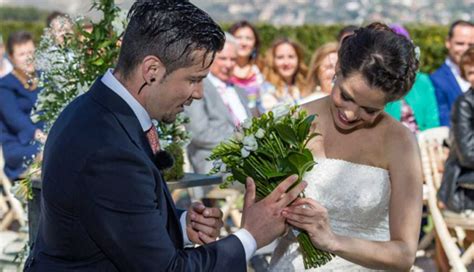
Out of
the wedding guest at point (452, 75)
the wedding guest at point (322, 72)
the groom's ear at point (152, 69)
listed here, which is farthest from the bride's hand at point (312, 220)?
the wedding guest at point (452, 75)

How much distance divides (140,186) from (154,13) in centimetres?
50

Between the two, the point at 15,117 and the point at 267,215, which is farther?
the point at 15,117

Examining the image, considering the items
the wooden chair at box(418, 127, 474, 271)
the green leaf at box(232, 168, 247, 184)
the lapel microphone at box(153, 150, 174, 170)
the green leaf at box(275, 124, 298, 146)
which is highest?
the lapel microphone at box(153, 150, 174, 170)

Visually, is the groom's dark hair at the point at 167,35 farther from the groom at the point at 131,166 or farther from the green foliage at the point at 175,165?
the green foliage at the point at 175,165

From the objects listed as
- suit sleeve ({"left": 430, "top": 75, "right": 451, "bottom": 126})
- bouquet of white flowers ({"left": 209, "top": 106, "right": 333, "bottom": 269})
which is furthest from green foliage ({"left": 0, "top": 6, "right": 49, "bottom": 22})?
bouquet of white flowers ({"left": 209, "top": 106, "right": 333, "bottom": 269})

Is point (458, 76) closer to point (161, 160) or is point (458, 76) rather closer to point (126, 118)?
point (161, 160)

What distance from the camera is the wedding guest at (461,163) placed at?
6.81 metres

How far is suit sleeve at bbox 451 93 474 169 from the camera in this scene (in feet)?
22.4

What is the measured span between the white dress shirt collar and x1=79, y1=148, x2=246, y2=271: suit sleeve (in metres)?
0.18

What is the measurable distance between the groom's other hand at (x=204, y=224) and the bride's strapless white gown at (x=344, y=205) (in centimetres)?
93

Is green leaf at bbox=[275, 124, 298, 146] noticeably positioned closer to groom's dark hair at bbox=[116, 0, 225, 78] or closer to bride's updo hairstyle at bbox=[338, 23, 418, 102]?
bride's updo hairstyle at bbox=[338, 23, 418, 102]

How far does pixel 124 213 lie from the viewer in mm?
2547

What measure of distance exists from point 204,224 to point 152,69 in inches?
26.0

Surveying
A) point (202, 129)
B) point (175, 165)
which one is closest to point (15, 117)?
point (202, 129)
